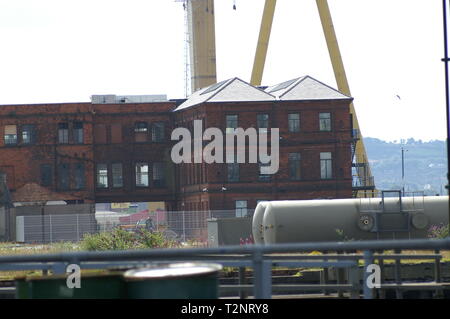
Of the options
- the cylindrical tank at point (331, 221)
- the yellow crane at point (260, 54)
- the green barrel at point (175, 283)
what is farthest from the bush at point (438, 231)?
the yellow crane at point (260, 54)

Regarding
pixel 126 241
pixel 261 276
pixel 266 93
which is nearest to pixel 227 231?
pixel 126 241

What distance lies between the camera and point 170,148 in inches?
2992

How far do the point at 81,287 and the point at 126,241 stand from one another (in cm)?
2946

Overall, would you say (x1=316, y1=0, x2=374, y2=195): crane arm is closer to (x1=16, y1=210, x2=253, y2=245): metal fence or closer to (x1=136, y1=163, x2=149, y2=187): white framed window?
(x1=136, y1=163, x2=149, y2=187): white framed window

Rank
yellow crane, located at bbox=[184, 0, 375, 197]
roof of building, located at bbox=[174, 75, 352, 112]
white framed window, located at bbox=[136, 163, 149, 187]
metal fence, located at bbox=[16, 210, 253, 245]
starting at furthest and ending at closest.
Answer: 1. yellow crane, located at bbox=[184, 0, 375, 197]
2. white framed window, located at bbox=[136, 163, 149, 187]
3. roof of building, located at bbox=[174, 75, 352, 112]
4. metal fence, located at bbox=[16, 210, 253, 245]

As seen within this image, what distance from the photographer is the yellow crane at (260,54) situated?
80869 mm

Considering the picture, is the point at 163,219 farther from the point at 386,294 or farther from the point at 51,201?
the point at 386,294

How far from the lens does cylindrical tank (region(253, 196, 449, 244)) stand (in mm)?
38250

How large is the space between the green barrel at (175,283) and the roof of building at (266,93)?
59.8 meters

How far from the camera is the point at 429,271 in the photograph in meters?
28.1

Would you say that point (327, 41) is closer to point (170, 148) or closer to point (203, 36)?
point (203, 36)

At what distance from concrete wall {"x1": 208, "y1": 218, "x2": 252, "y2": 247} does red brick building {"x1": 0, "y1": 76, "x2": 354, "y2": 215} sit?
18.4 m

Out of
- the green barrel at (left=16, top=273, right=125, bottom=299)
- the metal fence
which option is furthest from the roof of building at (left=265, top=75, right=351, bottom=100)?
the green barrel at (left=16, top=273, right=125, bottom=299)

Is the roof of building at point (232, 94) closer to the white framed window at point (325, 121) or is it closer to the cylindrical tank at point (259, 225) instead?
the white framed window at point (325, 121)
